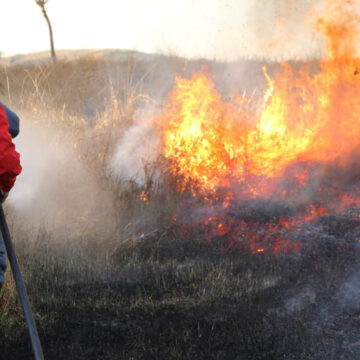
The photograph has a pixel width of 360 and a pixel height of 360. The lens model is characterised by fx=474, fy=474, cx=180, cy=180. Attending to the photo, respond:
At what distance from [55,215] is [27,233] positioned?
2.25 feet

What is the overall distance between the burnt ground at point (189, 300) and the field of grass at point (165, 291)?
0.03 feet

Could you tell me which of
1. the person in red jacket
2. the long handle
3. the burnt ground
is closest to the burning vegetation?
the burnt ground

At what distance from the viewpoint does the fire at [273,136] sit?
674cm

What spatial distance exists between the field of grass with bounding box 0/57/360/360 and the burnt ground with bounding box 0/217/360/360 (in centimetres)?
1

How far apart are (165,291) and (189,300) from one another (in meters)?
0.32

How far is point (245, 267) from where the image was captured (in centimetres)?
516

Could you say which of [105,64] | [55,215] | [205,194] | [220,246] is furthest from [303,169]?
[105,64]

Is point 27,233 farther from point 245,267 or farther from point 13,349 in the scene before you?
point 245,267

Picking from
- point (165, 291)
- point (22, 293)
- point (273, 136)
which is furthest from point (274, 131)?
point (22, 293)

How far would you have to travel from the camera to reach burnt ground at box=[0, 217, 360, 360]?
386 centimetres

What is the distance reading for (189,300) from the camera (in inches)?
180

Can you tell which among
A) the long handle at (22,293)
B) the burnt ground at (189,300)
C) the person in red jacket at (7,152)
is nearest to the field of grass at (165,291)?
the burnt ground at (189,300)

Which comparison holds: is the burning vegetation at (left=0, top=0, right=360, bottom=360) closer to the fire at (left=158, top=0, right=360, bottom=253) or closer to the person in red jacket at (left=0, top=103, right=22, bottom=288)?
the fire at (left=158, top=0, right=360, bottom=253)

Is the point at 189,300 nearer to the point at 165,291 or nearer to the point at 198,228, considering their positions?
the point at 165,291
